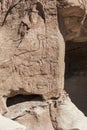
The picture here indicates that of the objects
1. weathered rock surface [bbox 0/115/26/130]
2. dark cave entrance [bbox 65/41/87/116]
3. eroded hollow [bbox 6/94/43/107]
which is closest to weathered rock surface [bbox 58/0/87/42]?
eroded hollow [bbox 6/94/43/107]

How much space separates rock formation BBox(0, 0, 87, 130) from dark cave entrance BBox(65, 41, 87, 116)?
5.92ft

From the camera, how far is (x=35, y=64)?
4.12 meters

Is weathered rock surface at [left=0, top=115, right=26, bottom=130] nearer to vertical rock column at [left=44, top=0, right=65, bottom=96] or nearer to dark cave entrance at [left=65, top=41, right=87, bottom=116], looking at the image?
vertical rock column at [left=44, top=0, right=65, bottom=96]

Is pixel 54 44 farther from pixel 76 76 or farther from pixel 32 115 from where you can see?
pixel 76 76

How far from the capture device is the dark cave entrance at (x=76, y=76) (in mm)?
6043

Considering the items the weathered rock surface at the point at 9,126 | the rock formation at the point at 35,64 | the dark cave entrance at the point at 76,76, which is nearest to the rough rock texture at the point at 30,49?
the rock formation at the point at 35,64

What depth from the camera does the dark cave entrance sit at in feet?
19.8

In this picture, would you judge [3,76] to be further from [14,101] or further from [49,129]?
[49,129]

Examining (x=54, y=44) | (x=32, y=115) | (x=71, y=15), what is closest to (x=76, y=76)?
(x=71, y=15)

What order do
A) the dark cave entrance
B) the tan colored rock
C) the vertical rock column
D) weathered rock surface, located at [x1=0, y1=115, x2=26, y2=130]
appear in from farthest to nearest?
the dark cave entrance → the vertical rock column → the tan colored rock → weathered rock surface, located at [x1=0, y1=115, x2=26, y2=130]

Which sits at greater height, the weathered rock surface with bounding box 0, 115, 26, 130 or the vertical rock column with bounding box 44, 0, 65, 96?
the vertical rock column with bounding box 44, 0, 65, 96

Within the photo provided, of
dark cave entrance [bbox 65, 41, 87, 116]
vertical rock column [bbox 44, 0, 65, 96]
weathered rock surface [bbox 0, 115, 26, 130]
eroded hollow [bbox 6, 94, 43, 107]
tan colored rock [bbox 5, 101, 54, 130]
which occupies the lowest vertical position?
dark cave entrance [bbox 65, 41, 87, 116]

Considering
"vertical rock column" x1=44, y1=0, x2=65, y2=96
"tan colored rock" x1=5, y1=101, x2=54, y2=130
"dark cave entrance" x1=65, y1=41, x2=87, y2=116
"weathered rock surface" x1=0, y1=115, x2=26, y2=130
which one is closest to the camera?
"weathered rock surface" x1=0, y1=115, x2=26, y2=130

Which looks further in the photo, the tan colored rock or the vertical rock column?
the vertical rock column
